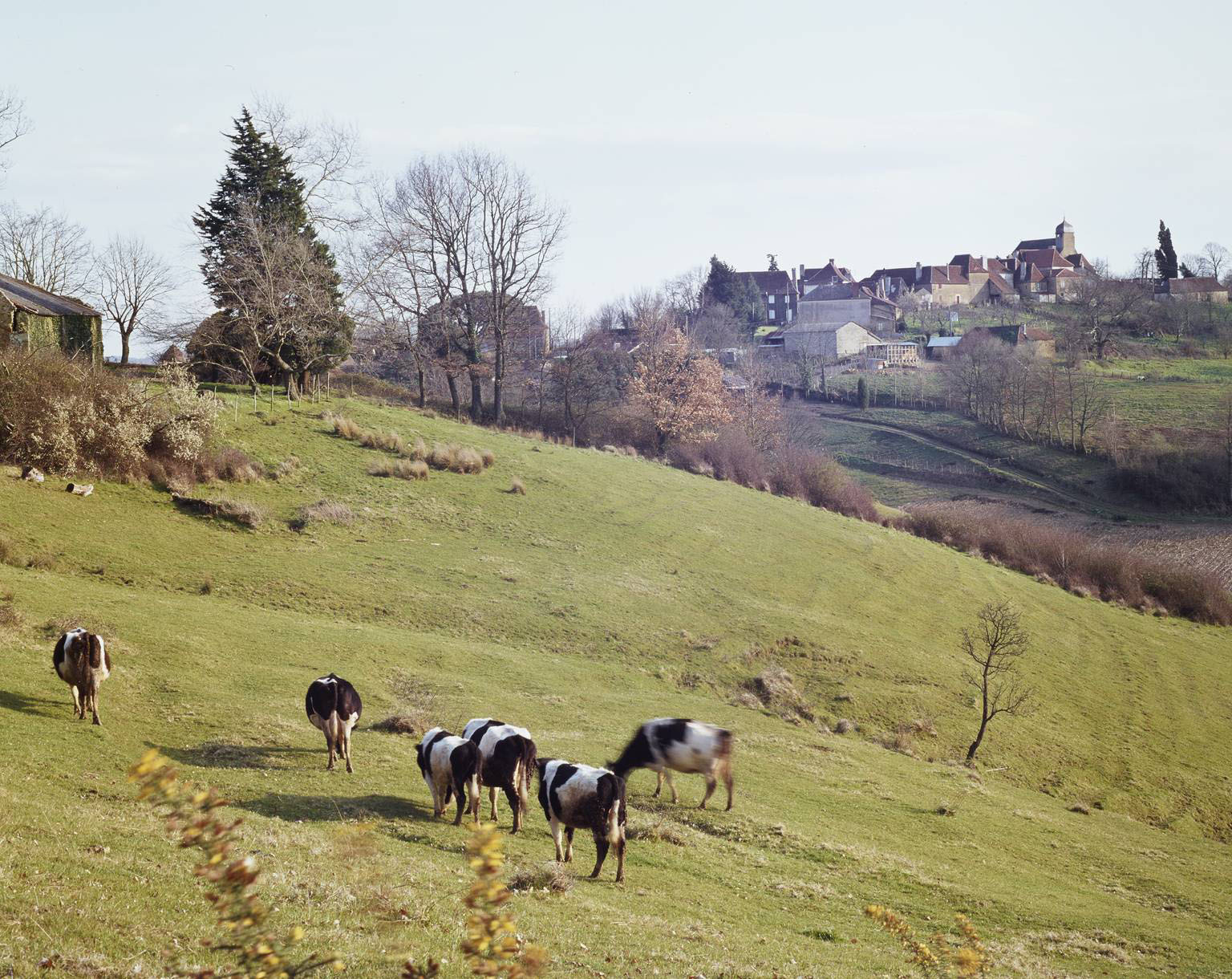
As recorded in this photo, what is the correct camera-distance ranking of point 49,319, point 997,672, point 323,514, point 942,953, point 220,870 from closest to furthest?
point 220,870, point 942,953, point 997,672, point 323,514, point 49,319

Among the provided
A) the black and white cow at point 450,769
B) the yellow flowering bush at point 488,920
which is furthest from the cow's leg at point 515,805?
the yellow flowering bush at point 488,920

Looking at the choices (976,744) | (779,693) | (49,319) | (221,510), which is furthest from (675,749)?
(49,319)

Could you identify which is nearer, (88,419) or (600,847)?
(600,847)

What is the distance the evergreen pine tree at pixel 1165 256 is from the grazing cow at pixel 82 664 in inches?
6492

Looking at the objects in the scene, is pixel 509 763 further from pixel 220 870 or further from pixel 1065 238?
pixel 1065 238

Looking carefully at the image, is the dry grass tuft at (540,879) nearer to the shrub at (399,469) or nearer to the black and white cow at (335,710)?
the black and white cow at (335,710)

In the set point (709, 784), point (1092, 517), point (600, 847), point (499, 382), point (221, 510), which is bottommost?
point (1092, 517)

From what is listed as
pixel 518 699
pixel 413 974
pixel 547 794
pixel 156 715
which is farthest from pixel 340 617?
pixel 413 974

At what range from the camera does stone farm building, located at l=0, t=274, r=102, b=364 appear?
38.8 meters

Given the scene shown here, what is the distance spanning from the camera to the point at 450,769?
13.8 meters

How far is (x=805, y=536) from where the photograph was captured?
46625 millimetres

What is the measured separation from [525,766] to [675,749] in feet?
12.7

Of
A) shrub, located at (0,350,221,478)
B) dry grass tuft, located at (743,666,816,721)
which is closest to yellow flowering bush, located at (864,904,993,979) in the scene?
dry grass tuft, located at (743,666,816,721)

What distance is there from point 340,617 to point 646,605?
10.4 metres
